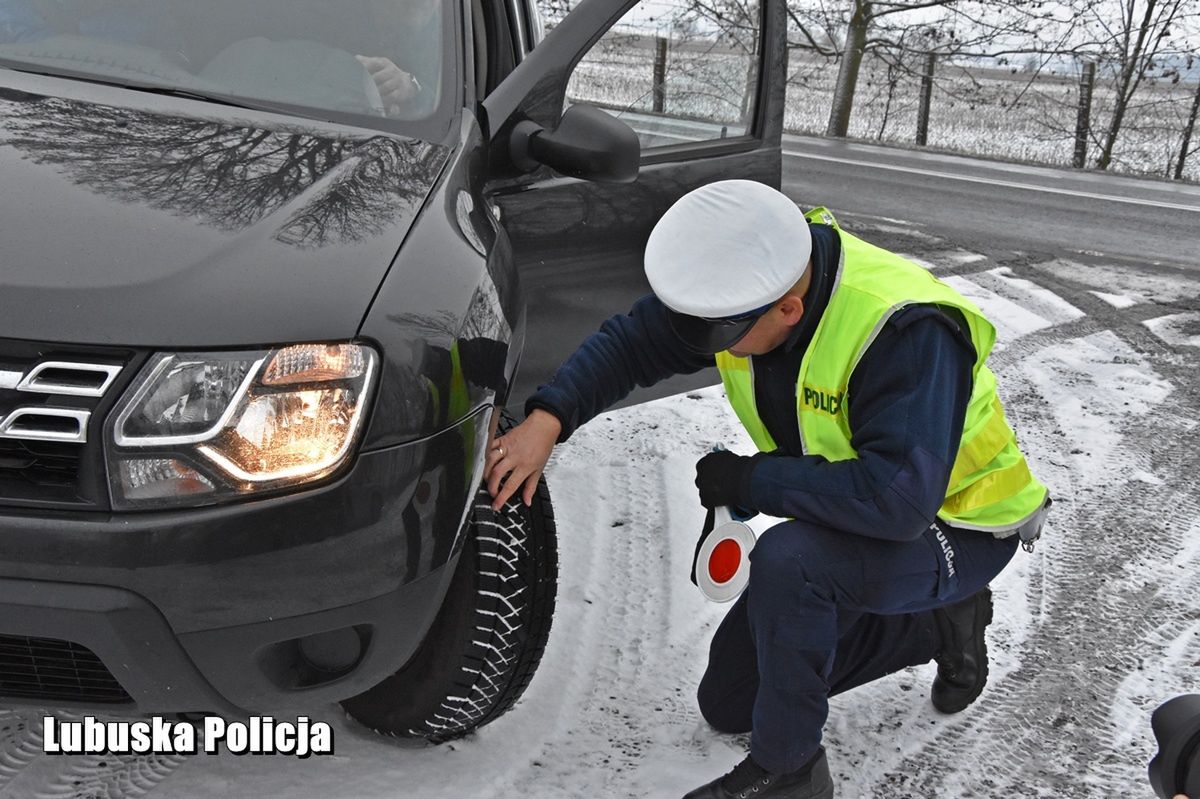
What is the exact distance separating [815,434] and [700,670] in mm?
788

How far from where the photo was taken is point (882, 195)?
9672mm

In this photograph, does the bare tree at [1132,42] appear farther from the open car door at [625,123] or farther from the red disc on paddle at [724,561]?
the red disc on paddle at [724,561]

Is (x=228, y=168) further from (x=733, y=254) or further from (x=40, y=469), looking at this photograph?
(x=733, y=254)

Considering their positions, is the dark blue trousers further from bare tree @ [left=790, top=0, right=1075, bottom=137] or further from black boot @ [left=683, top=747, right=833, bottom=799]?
bare tree @ [left=790, top=0, right=1075, bottom=137]

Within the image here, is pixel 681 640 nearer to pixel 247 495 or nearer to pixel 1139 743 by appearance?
pixel 1139 743

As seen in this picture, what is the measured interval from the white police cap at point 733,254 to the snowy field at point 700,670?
945 millimetres

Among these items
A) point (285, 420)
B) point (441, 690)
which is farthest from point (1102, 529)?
point (285, 420)

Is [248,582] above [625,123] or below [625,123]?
below

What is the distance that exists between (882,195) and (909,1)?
19.9ft

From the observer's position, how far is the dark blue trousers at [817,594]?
2014 mm

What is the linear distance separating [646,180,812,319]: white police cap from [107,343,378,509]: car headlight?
57 cm

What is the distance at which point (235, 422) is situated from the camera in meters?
1.53

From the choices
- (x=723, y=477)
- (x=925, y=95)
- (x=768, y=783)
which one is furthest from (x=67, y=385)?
(x=925, y=95)

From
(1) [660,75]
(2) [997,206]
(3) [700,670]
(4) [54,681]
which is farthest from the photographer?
(2) [997,206]
